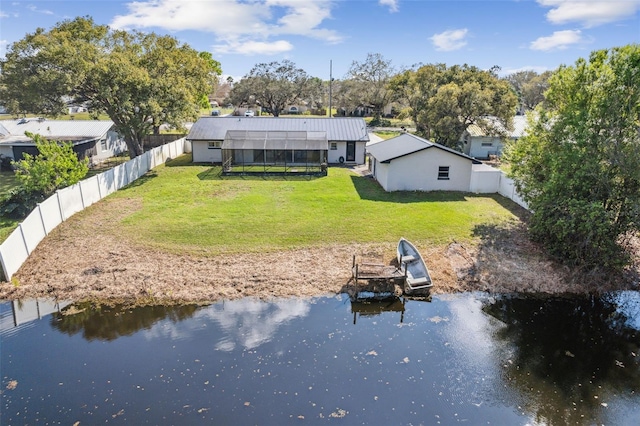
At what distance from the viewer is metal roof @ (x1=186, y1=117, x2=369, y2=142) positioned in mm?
31500

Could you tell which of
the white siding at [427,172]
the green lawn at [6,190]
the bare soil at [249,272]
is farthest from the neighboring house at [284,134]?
the bare soil at [249,272]

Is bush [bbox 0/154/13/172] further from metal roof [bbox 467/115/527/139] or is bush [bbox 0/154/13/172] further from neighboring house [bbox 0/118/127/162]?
A: metal roof [bbox 467/115/527/139]

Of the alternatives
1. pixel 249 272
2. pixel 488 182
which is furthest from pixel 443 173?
pixel 249 272

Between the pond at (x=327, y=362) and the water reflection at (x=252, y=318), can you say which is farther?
the water reflection at (x=252, y=318)

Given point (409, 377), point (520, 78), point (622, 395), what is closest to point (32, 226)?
point (409, 377)

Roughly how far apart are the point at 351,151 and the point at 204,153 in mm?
11442

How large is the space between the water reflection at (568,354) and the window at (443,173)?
11.3 meters

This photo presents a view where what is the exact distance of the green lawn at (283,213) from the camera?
16.6 m

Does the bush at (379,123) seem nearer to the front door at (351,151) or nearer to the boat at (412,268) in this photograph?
the front door at (351,151)

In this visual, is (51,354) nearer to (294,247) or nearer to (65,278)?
(65,278)

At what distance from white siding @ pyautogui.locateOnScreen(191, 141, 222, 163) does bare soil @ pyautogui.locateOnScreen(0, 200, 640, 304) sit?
1621 cm

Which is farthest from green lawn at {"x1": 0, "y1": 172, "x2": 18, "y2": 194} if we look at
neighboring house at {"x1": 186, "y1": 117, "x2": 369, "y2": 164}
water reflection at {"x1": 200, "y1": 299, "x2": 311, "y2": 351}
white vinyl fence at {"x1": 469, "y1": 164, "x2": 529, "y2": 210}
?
white vinyl fence at {"x1": 469, "y1": 164, "x2": 529, "y2": 210}

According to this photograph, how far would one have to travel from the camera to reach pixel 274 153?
97.9ft

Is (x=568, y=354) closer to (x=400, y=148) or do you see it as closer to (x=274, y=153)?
(x=400, y=148)
